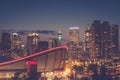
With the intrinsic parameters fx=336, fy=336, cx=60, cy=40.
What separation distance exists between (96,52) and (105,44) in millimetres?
9500

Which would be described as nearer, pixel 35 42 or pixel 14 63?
pixel 14 63

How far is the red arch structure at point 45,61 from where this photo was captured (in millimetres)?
82125

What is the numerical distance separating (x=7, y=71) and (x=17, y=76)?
11161mm

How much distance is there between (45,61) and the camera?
90.3 meters

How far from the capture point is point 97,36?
165000 millimetres

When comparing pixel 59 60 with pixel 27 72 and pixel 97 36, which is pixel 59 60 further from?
pixel 97 36

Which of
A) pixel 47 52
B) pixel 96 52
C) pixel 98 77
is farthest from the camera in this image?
pixel 96 52

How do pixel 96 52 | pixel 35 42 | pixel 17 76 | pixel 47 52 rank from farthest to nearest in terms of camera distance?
pixel 35 42 → pixel 96 52 → pixel 47 52 → pixel 17 76

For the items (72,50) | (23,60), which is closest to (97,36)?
(72,50)

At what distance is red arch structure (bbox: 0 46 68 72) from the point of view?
269 feet

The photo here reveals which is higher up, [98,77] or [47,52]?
[47,52]

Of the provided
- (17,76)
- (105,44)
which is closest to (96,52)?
(105,44)

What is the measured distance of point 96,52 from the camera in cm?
15562

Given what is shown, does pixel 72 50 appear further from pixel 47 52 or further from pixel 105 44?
pixel 47 52
